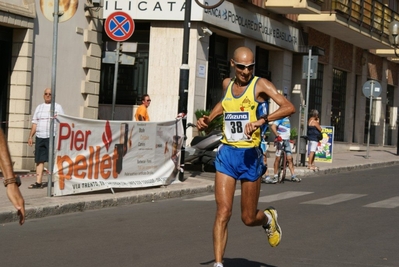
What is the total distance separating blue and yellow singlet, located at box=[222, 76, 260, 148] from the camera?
24.6ft

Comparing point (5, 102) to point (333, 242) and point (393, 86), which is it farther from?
point (393, 86)

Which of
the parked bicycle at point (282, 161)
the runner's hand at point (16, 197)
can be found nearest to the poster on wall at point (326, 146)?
the parked bicycle at point (282, 161)

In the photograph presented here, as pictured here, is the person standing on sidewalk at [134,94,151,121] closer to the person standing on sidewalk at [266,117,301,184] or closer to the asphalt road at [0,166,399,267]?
the person standing on sidewalk at [266,117,301,184]

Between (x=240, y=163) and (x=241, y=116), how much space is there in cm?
42

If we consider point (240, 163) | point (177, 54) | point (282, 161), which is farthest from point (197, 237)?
point (177, 54)

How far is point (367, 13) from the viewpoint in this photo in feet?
113

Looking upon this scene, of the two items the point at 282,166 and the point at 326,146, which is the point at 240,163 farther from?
the point at 326,146

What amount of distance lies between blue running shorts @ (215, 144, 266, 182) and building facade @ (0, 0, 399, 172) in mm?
6167

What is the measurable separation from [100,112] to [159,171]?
8.59 m

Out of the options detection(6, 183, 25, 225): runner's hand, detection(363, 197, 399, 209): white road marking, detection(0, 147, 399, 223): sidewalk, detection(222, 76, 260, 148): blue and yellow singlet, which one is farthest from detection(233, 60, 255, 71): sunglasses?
detection(363, 197, 399, 209): white road marking

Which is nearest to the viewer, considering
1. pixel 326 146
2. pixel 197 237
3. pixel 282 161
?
pixel 197 237

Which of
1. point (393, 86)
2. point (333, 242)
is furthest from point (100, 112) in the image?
point (393, 86)

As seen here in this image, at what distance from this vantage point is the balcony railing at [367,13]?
102ft

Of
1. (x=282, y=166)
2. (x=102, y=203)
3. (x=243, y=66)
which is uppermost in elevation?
(x=243, y=66)
